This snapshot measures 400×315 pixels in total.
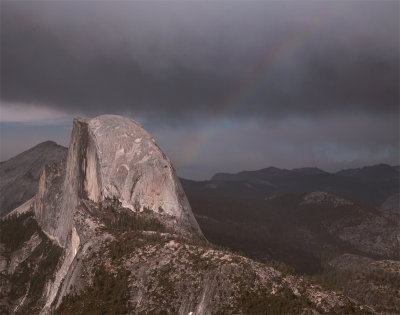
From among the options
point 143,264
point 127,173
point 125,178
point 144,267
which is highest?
point 127,173

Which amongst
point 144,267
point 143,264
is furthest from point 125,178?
point 144,267

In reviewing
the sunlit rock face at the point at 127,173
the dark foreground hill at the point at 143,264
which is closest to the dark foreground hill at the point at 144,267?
the dark foreground hill at the point at 143,264

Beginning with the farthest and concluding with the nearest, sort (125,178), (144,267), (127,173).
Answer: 1. (127,173)
2. (125,178)
3. (144,267)

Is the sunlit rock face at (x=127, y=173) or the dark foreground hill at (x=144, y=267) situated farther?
the sunlit rock face at (x=127, y=173)

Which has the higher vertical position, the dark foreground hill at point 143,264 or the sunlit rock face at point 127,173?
the sunlit rock face at point 127,173

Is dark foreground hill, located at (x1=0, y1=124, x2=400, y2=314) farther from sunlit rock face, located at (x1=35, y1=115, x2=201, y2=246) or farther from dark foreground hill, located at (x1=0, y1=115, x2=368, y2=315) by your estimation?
sunlit rock face, located at (x1=35, y1=115, x2=201, y2=246)

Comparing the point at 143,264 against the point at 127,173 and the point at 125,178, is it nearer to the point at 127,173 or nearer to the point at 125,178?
the point at 125,178

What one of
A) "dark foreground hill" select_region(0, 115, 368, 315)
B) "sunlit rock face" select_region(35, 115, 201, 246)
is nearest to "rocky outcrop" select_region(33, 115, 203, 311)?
"sunlit rock face" select_region(35, 115, 201, 246)

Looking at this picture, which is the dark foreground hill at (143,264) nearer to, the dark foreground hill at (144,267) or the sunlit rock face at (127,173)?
the dark foreground hill at (144,267)
